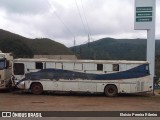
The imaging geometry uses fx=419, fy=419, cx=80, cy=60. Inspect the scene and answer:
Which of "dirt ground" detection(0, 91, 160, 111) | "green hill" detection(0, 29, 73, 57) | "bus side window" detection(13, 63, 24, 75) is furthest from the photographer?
"green hill" detection(0, 29, 73, 57)

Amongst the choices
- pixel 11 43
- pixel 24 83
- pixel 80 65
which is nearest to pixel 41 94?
pixel 24 83

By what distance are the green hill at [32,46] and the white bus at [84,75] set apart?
5882 centimetres

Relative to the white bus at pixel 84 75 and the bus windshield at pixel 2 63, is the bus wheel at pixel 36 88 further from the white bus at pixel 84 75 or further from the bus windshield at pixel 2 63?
the bus windshield at pixel 2 63

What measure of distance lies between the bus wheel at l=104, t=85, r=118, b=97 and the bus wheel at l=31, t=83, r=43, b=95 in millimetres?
4794

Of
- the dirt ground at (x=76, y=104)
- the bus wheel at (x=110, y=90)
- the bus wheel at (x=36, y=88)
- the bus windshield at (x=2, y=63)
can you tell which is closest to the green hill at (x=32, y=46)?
the bus windshield at (x=2, y=63)

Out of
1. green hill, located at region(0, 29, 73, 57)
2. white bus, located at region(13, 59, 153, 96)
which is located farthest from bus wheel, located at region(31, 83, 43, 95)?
green hill, located at region(0, 29, 73, 57)

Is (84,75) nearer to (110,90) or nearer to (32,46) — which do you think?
(110,90)

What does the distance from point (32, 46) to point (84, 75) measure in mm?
92820

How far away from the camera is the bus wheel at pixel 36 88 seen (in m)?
30.9

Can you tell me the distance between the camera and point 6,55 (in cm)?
3216

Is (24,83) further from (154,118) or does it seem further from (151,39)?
(154,118)

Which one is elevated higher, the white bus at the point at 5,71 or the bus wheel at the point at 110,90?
the white bus at the point at 5,71

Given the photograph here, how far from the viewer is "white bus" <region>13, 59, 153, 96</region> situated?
3025 cm

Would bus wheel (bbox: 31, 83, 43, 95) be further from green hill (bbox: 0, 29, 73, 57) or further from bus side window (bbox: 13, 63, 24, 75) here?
green hill (bbox: 0, 29, 73, 57)
